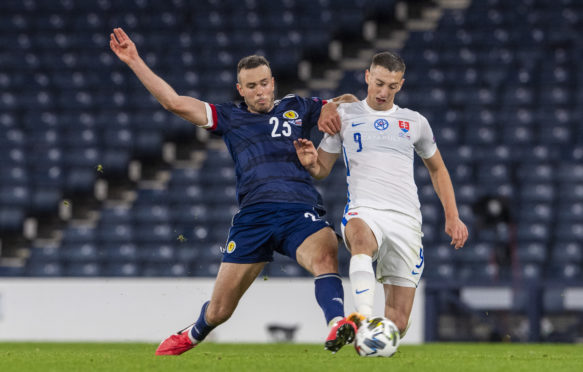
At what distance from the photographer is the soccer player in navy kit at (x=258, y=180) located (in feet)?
17.6

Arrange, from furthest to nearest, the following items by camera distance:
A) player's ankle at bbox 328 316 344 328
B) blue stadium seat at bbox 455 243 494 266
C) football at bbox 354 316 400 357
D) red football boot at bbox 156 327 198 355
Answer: blue stadium seat at bbox 455 243 494 266
red football boot at bbox 156 327 198 355
player's ankle at bbox 328 316 344 328
football at bbox 354 316 400 357

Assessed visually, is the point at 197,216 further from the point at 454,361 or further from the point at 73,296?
the point at 454,361

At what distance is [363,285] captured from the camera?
504 centimetres

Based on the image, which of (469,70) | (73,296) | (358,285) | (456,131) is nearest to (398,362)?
(358,285)

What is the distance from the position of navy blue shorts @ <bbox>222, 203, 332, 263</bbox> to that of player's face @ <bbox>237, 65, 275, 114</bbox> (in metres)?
0.61

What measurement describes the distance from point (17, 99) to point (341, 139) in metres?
A: 10.2

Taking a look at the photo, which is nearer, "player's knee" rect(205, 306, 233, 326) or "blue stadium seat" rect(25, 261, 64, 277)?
"player's knee" rect(205, 306, 233, 326)

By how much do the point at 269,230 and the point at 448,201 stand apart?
1149 mm

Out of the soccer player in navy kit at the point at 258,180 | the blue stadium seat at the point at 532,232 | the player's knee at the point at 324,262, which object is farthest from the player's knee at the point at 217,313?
the blue stadium seat at the point at 532,232

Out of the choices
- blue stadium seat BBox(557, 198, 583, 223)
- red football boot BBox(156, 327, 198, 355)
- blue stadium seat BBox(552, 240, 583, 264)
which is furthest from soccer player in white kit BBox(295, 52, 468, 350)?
blue stadium seat BBox(557, 198, 583, 223)

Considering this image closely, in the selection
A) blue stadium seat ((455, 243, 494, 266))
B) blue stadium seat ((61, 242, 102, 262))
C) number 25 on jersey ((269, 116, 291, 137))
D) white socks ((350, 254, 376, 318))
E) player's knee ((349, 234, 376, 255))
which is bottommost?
blue stadium seat ((61, 242, 102, 262))

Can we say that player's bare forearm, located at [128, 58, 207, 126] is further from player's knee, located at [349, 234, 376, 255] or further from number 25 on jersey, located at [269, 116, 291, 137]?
player's knee, located at [349, 234, 376, 255]

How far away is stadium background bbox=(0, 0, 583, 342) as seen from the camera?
1279cm

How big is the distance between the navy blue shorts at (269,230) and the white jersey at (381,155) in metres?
0.33
